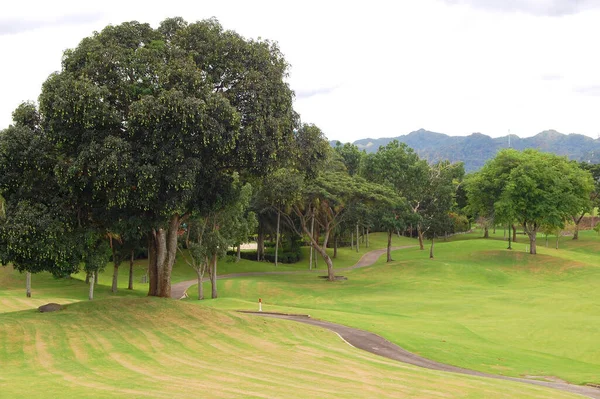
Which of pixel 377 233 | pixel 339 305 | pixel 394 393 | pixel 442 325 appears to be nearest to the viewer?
pixel 394 393

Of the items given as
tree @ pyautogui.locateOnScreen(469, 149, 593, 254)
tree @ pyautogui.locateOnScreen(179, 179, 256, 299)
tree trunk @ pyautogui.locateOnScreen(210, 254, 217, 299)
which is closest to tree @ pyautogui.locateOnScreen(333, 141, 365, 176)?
tree @ pyautogui.locateOnScreen(469, 149, 593, 254)

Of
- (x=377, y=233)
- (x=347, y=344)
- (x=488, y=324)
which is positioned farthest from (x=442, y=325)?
(x=377, y=233)

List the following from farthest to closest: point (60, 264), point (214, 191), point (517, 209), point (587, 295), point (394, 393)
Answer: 1. point (517, 209)
2. point (587, 295)
3. point (214, 191)
4. point (60, 264)
5. point (394, 393)

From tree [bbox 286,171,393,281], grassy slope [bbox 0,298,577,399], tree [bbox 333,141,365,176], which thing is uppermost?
tree [bbox 333,141,365,176]

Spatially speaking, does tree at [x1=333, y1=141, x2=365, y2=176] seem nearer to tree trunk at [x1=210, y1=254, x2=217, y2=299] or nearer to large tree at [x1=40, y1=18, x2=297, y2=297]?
tree trunk at [x1=210, y1=254, x2=217, y2=299]

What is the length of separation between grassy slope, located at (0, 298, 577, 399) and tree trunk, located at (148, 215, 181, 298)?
2.73m

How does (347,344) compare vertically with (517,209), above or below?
below

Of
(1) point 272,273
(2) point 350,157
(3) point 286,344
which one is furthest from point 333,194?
(2) point 350,157

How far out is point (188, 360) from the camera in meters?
20.5

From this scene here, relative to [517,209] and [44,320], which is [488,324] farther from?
[517,209]

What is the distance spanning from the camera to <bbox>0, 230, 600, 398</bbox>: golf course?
16297mm

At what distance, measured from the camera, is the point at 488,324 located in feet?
116

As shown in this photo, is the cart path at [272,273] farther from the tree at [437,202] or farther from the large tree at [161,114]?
the large tree at [161,114]

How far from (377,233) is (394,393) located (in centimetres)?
10605
